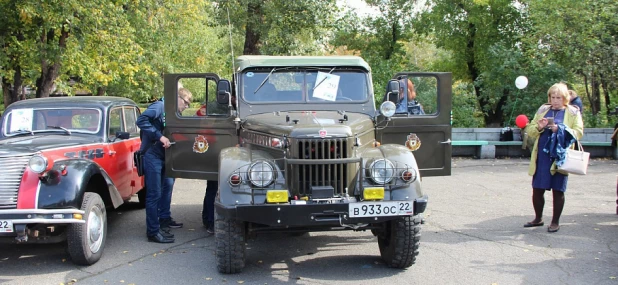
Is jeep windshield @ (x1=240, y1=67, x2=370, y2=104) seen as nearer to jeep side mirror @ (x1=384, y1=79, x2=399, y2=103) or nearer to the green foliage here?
jeep side mirror @ (x1=384, y1=79, x2=399, y2=103)

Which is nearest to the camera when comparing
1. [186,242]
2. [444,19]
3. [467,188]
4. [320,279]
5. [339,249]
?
[320,279]

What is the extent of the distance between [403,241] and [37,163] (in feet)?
11.5

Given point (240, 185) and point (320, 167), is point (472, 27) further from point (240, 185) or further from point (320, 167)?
point (240, 185)

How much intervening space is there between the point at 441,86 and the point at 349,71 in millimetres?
1087

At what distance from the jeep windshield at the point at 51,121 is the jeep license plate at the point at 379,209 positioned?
3809 mm

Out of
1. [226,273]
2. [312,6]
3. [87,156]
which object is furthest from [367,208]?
[312,6]

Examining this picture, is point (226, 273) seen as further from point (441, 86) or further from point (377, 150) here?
point (441, 86)

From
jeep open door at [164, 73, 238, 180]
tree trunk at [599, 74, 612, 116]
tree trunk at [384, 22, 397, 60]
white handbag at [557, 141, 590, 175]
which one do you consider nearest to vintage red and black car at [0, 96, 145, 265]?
jeep open door at [164, 73, 238, 180]

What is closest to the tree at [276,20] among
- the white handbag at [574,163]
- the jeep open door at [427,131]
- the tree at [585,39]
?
the tree at [585,39]

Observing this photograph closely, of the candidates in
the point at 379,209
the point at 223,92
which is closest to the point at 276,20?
the point at 223,92

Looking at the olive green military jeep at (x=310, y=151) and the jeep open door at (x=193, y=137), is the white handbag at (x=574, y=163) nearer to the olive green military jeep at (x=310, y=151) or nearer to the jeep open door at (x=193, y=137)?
the olive green military jeep at (x=310, y=151)

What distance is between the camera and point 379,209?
5.22 meters

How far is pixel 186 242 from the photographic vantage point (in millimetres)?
7105

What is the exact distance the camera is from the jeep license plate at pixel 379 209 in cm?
518
